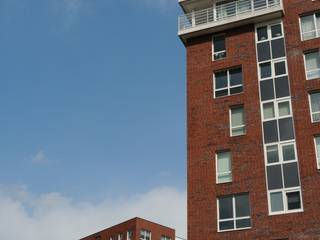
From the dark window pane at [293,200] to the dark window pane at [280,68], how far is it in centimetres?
739

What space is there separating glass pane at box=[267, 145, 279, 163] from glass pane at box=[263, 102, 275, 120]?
1909mm

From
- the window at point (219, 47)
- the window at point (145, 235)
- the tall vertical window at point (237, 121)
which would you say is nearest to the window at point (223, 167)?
the tall vertical window at point (237, 121)

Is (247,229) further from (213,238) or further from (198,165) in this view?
(198,165)

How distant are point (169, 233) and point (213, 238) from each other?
1593 inches

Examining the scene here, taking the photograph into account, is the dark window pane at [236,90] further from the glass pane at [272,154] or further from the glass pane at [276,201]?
the glass pane at [276,201]

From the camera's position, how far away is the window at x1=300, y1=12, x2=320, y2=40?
32.9 m

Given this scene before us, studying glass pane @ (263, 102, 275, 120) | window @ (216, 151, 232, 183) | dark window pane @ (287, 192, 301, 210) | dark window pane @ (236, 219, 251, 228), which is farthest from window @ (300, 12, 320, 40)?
dark window pane @ (236, 219, 251, 228)

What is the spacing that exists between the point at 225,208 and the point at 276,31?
11318mm

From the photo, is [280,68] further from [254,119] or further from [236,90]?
[254,119]

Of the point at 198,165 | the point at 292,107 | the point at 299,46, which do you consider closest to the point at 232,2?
the point at 299,46

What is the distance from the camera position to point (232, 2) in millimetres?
36312

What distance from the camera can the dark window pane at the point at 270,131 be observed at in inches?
1218

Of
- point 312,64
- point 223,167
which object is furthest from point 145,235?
point 312,64

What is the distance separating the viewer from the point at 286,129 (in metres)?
30.9
